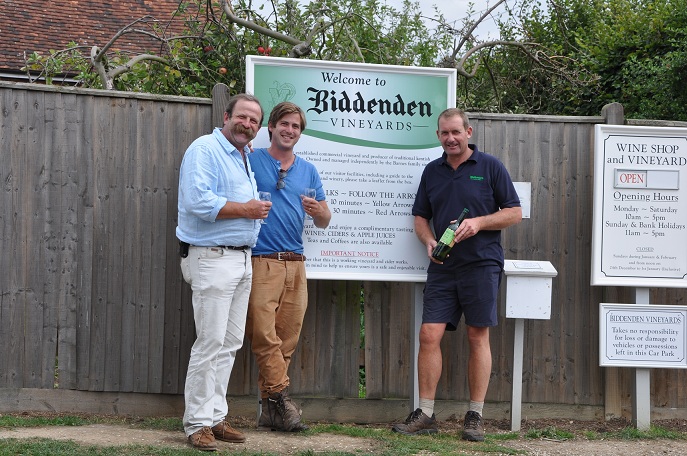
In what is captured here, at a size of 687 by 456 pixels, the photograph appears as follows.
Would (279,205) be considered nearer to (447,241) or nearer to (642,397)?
(447,241)

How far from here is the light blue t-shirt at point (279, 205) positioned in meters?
5.54

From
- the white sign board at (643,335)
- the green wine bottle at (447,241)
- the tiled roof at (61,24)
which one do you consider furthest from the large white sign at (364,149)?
the tiled roof at (61,24)

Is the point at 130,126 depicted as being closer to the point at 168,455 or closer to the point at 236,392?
the point at 236,392

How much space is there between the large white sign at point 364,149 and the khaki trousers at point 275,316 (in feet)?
1.07

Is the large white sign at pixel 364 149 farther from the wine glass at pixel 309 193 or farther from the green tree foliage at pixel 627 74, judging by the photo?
the green tree foliage at pixel 627 74

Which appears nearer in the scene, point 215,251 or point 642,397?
point 215,251

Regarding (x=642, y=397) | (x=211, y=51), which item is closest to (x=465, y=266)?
(x=642, y=397)

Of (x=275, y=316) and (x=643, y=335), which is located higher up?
(x=275, y=316)

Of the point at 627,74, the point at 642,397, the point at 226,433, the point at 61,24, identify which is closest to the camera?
the point at 226,433

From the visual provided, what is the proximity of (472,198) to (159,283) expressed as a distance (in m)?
2.19

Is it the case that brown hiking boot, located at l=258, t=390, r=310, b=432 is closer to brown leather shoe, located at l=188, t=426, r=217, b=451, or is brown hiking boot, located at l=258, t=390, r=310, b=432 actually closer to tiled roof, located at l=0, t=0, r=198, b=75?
brown leather shoe, located at l=188, t=426, r=217, b=451

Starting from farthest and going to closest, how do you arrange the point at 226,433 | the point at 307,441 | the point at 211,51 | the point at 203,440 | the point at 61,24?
the point at 61,24
the point at 211,51
the point at 307,441
the point at 226,433
the point at 203,440

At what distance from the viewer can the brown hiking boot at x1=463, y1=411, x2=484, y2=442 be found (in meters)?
5.56

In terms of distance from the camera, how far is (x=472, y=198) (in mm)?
5730
